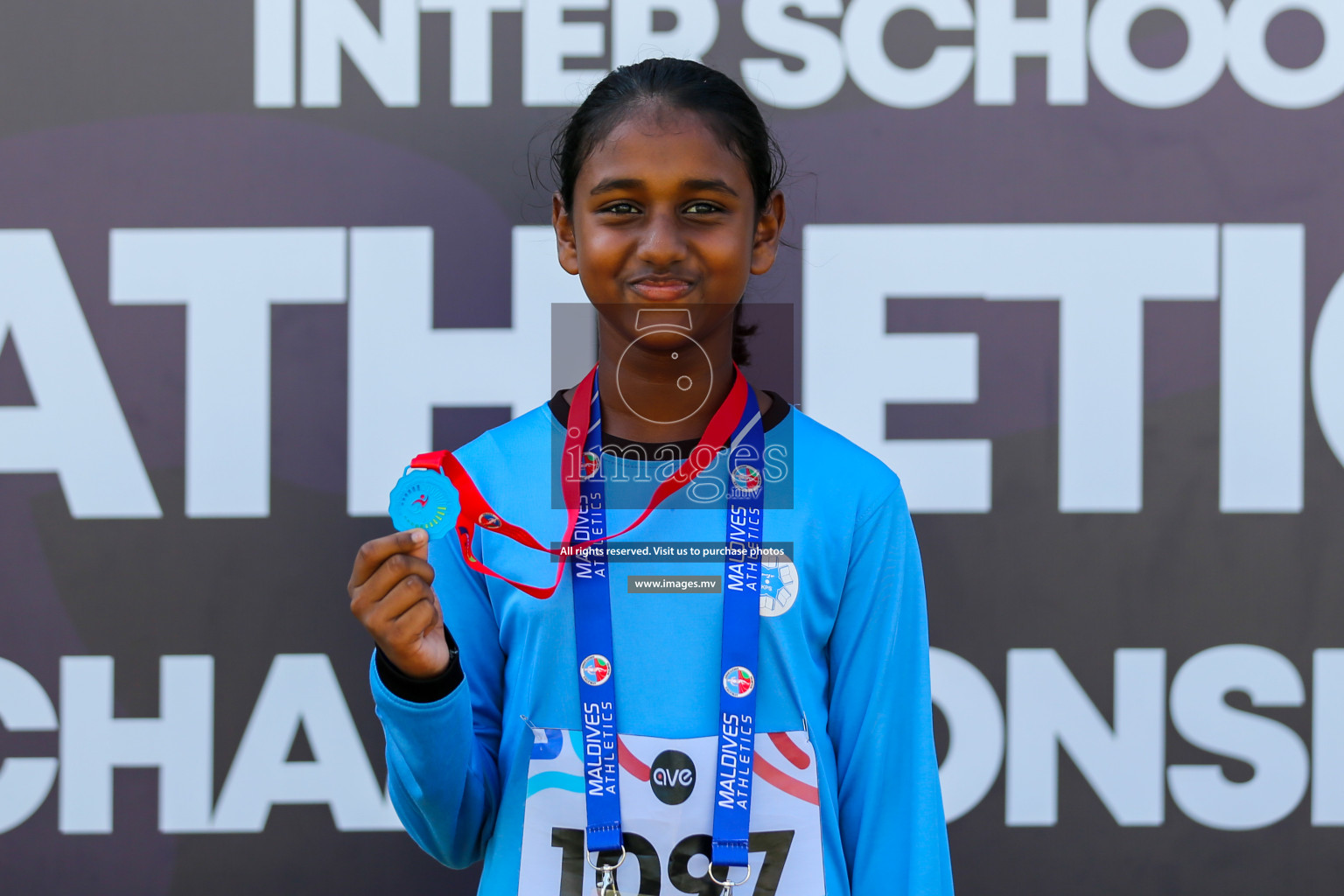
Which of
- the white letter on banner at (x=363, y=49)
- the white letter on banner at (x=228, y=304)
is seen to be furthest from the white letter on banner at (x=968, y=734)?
the white letter on banner at (x=363, y=49)

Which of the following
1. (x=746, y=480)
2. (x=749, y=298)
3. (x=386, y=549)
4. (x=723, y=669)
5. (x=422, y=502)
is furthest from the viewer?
(x=749, y=298)

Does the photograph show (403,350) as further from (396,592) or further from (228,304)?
(396,592)

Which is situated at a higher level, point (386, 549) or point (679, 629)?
point (386, 549)

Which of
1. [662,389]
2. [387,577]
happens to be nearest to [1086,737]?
[662,389]

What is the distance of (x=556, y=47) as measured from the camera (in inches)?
90.4

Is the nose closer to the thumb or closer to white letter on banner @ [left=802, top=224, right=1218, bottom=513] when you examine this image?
the thumb

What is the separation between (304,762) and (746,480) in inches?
54.0

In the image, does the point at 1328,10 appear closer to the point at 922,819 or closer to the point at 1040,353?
the point at 1040,353

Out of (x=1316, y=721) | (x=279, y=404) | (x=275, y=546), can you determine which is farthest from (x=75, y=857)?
(x=1316, y=721)

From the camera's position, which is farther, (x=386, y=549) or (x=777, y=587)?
(x=777, y=587)

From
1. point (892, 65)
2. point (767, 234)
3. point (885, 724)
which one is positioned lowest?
point (885, 724)

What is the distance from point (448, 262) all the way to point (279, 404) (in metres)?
0.48

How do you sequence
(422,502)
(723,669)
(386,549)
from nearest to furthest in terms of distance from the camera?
(386,549) → (422,502) → (723,669)

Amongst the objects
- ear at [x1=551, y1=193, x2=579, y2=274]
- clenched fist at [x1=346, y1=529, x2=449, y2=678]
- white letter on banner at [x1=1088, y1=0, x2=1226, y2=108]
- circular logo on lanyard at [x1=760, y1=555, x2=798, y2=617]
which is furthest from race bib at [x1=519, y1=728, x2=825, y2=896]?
white letter on banner at [x1=1088, y1=0, x2=1226, y2=108]
